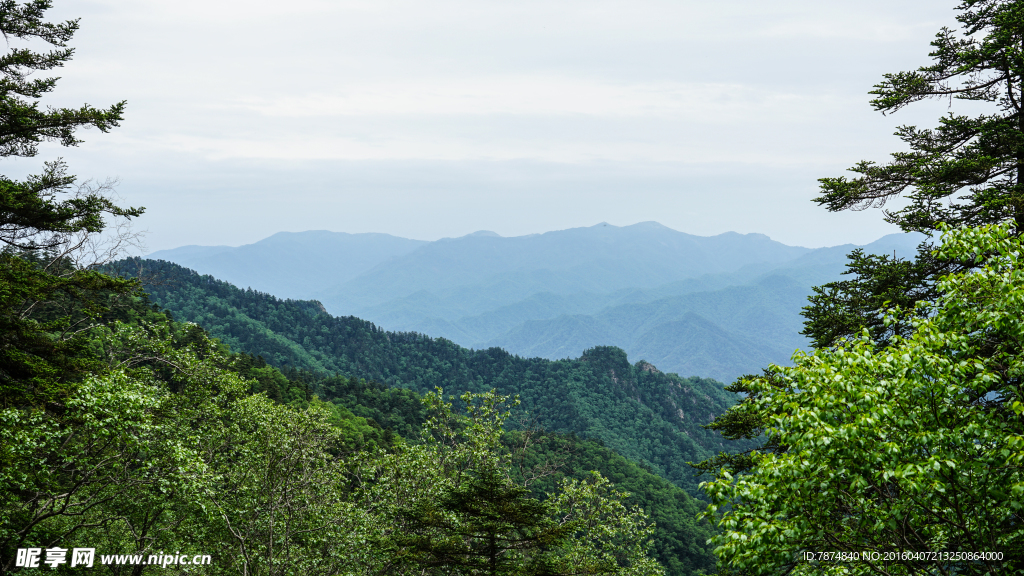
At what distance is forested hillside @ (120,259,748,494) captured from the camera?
380ft

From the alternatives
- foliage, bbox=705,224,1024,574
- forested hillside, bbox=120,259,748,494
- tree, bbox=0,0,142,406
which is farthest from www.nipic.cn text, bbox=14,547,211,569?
forested hillside, bbox=120,259,748,494

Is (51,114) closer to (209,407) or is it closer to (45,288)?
(45,288)

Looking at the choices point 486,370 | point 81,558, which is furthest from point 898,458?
point 486,370

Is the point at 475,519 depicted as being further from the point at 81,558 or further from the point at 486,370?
the point at 486,370

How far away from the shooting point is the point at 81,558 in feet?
43.5

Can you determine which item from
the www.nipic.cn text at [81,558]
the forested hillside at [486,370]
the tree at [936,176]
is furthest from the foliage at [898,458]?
the forested hillside at [486,370]

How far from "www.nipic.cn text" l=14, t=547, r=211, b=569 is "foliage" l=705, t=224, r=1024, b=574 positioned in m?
13.3

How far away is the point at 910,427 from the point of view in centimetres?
679

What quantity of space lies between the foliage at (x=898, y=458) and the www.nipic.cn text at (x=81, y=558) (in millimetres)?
13298

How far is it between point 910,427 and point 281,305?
5856 inches

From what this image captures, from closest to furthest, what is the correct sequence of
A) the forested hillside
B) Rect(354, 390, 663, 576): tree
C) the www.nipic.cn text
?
1. the www.nipic.cn text
2. Rect(354, 390, 663, 576): tree
3. the forested hillside

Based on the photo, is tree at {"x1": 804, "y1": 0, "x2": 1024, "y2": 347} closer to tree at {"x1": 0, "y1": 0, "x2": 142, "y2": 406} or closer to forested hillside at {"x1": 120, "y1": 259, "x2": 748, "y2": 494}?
tree at {"x1": 0, "y1": 0, "x2": 142, "y2": 406}

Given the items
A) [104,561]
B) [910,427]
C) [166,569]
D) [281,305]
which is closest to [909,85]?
[910,427]

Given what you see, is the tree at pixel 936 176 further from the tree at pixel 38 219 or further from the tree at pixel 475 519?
the tree at pixel 38 219
